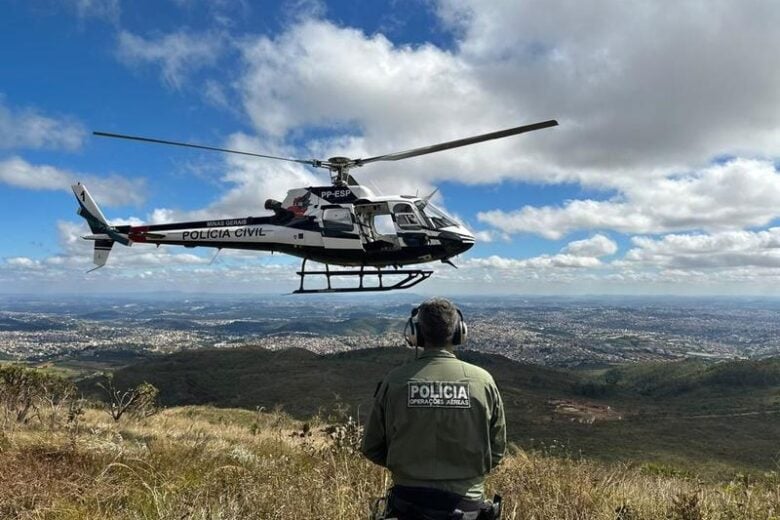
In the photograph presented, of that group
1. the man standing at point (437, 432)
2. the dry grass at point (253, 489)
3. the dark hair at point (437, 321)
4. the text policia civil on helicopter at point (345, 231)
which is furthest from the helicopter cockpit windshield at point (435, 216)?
the man standing at point (437, 432)

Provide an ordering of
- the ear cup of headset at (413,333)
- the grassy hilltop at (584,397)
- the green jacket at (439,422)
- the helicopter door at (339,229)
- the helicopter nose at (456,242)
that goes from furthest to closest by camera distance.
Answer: the grassy hilltop at (584,397) < the helicopter door at (339,229) < the helicopter nose at (456,242) < the ear cup of headset at (413,333) < the green jacket at (439,422)

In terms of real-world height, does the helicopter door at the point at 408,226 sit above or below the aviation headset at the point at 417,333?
above

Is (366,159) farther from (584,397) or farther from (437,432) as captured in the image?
(584,397)

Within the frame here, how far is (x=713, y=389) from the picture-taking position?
353 ft

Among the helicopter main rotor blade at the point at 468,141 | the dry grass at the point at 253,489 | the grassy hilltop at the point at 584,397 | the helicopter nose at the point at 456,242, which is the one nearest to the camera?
the dry grass at the point at 253,489

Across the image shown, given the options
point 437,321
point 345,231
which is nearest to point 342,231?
point 345,231

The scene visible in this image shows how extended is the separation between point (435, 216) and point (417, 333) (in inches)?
532

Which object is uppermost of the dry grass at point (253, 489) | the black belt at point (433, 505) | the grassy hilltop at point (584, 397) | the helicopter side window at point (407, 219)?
the helicopter side window at point (407, 219)

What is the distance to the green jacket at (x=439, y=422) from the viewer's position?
387cm

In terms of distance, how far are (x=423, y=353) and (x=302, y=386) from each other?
81398 millimetres

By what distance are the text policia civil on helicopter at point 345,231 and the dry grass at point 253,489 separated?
10.6 meters

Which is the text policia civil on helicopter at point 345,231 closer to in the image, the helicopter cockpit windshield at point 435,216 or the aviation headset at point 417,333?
the helicopter cockpit windshield at point 435,216

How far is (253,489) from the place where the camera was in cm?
516

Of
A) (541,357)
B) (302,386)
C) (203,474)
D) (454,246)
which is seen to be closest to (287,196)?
(454,246)
